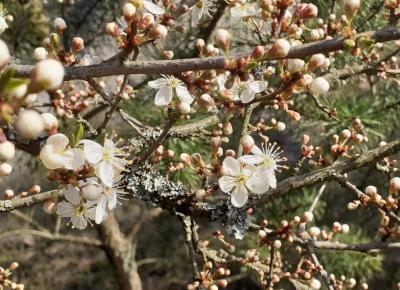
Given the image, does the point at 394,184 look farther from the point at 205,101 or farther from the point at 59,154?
the point at 59,154

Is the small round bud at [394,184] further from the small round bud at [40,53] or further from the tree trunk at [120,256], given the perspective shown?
the tree trunk at [120,256]

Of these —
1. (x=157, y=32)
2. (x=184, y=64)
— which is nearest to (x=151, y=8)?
(x=157, y=32)

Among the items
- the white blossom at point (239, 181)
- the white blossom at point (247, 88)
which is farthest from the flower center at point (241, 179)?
the white blossom at point (247, 88)

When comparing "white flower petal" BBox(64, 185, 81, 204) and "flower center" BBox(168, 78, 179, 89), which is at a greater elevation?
"flower center" BBox(168, 78, 179, 89)

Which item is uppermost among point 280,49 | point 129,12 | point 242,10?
point 242,10

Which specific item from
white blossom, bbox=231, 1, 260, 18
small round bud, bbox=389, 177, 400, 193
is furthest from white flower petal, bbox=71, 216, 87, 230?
small round bud, bbox=389, 177, 400, 193

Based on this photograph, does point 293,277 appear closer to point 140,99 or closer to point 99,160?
point 99,160

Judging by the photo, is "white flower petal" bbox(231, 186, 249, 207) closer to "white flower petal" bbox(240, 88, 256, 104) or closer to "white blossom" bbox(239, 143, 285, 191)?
"white blossom" bbox(239, 143, 285, 191)
